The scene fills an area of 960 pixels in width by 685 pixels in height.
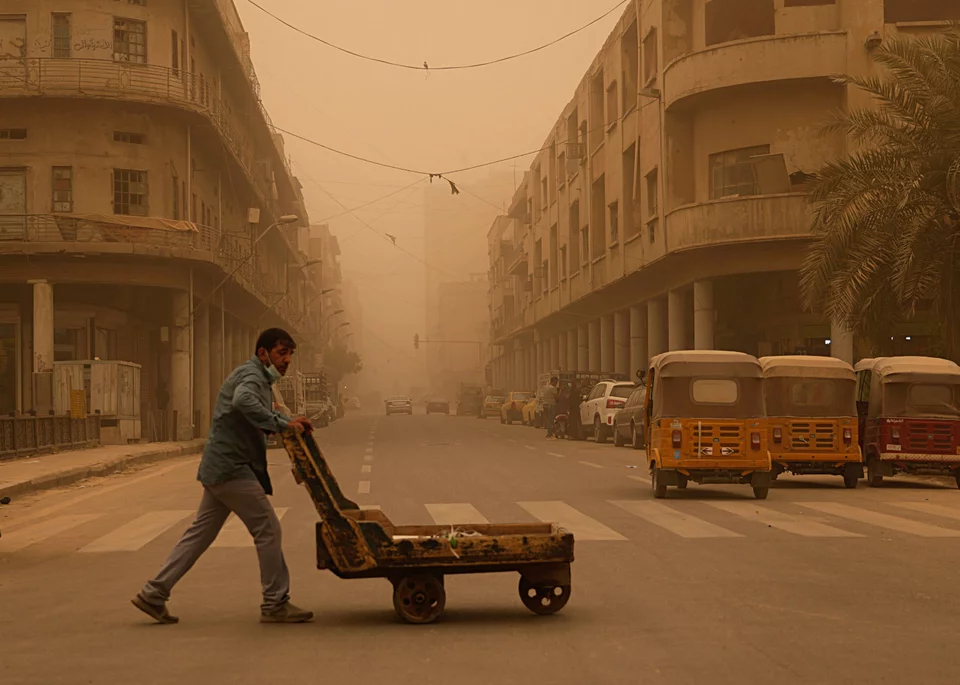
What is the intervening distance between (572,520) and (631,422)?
19.0 meters

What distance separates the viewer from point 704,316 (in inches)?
1601

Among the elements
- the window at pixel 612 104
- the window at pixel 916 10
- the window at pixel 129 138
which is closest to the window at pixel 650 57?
the window at pixel 612 104

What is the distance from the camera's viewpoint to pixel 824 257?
84.2 ft

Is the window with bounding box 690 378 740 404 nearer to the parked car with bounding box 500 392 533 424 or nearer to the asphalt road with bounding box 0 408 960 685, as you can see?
the asphalt road with bounding box 0 408 960 685

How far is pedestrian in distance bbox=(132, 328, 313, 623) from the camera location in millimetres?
8062

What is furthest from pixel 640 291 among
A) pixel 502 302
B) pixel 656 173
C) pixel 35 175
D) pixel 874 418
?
pixel 502 302

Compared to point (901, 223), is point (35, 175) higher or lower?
higher

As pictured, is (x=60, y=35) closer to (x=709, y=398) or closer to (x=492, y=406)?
(x=709, y=398)

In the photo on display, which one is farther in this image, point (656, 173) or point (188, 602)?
point (656, 173)

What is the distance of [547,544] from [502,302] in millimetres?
102609

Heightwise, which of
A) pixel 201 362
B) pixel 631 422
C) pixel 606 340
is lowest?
pixel 631 422

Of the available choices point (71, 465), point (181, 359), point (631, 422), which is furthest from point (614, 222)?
point (71, 465)

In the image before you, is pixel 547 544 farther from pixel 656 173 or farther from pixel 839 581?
pixel 656 173

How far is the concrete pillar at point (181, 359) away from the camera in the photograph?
134 ft
